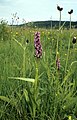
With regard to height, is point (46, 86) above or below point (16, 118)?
above

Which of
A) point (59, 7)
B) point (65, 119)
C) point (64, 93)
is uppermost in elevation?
point (59, 7)

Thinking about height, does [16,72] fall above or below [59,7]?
below

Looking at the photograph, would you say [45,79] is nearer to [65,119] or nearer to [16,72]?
[16,72]

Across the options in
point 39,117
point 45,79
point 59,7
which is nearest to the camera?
point 39,117

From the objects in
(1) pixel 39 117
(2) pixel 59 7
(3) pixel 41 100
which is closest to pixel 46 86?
(3) pixel 41 100

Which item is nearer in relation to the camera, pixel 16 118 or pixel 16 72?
pixel 16 118

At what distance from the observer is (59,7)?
244cm

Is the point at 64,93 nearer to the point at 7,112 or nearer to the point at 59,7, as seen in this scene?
the point at 7,112

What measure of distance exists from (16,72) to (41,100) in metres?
0.46

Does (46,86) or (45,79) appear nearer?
(46,86)

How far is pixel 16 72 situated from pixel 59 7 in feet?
2.26

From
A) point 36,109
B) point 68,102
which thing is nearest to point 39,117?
point 36,109

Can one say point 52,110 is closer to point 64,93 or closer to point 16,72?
point 64,93

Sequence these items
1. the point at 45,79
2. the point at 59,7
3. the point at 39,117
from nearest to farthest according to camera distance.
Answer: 1. the point at 39,117
2. the point at 59,7
3. the point at 45,79
